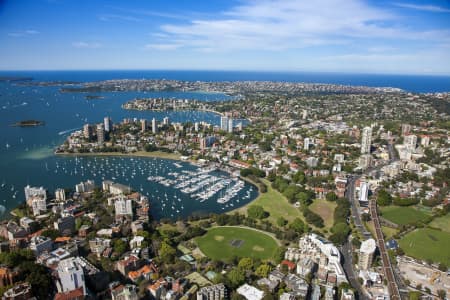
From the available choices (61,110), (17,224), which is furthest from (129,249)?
(61,110)

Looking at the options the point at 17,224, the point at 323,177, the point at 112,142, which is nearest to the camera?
the point at 17,224

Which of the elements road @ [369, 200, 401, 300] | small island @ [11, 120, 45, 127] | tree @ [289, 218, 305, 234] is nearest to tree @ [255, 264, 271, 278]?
tree @ [289, 218, 305, 234]

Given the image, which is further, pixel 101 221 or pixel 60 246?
pixel 101 221

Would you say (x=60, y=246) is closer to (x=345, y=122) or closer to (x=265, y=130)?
(x=265, y=130)

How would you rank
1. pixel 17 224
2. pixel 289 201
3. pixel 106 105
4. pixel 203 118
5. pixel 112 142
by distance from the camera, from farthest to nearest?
pixel 106 105 → pixel 203 118 → pixel 112 142 → pixel 289 201 → pixel 17 224

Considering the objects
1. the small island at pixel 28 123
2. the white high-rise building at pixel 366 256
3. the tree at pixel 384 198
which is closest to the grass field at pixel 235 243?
the white high-rise building at pixel 366 256

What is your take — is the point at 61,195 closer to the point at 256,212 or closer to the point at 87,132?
the point at 256,212

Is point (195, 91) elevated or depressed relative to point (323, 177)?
elevated
